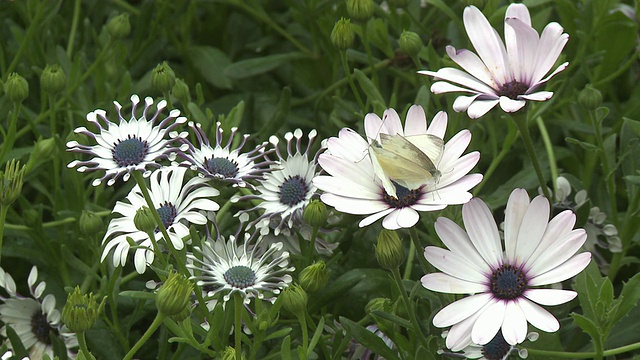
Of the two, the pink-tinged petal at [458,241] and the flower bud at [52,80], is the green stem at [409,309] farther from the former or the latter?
the flower bud at [52,80]

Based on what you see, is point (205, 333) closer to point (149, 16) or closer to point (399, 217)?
point (399, 217)

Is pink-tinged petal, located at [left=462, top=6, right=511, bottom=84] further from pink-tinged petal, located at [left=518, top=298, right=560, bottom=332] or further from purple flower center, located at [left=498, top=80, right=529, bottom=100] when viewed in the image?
pink-tinged petal, located at [left=518, top=298, right=560, bottom=332]

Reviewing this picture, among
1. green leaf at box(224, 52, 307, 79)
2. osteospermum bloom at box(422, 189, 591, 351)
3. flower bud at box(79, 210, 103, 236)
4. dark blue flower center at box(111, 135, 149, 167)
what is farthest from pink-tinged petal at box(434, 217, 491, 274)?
green leaf at box(224, 52, 307, 79)

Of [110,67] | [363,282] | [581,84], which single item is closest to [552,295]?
[363,282]

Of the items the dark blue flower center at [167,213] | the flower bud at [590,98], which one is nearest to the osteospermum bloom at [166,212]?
the dark blue flower center at [167,213]

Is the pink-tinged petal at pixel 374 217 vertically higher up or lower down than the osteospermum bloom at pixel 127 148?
lower down

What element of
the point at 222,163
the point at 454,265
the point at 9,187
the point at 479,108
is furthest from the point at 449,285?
the point at 9,187

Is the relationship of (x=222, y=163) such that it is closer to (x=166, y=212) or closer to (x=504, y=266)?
(x=166, y=212)
